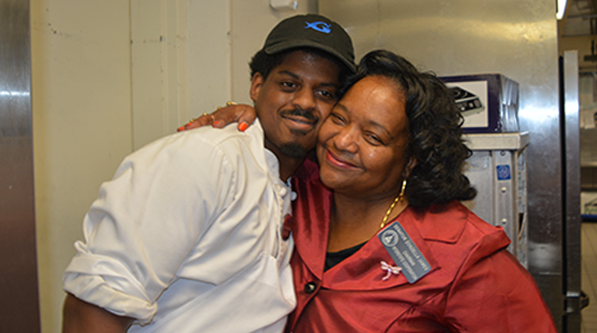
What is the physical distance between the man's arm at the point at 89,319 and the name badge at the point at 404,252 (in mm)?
723

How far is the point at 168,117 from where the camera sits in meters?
1.88

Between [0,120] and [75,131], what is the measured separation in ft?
3.51

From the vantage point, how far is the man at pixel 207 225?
2.98ft

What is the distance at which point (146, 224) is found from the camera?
36.2 inches

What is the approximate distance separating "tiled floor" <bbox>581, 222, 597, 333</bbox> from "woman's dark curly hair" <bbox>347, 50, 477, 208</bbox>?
3.38m

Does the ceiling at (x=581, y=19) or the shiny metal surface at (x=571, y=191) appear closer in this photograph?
the shiny metal surface at (x=571, y=191)

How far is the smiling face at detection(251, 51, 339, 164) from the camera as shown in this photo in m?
1.38

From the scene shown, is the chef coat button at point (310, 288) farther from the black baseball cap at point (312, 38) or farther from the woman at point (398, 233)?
the black baseball cap at point (312, 38)

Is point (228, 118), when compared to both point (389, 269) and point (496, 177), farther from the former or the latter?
point (496, 177)

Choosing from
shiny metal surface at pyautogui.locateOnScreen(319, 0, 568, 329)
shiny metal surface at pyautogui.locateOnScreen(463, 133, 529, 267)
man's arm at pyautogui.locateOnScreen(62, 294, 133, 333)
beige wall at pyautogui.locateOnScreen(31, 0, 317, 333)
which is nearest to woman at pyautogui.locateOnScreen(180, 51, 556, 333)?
shiny metal surface at pyautogui.locateOnScreen(463, 133, 529, 267)

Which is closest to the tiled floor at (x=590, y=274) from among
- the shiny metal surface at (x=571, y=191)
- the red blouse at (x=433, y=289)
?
the shiny metal surface at (x=571, y=191)

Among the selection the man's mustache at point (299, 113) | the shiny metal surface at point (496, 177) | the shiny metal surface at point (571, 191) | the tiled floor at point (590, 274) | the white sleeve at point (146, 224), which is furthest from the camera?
the tiled floor at point (590, 274)

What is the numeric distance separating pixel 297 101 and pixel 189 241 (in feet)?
1.97

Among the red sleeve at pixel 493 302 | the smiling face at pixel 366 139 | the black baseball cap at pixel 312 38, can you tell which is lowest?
the red sleeve at pixel 493 302
